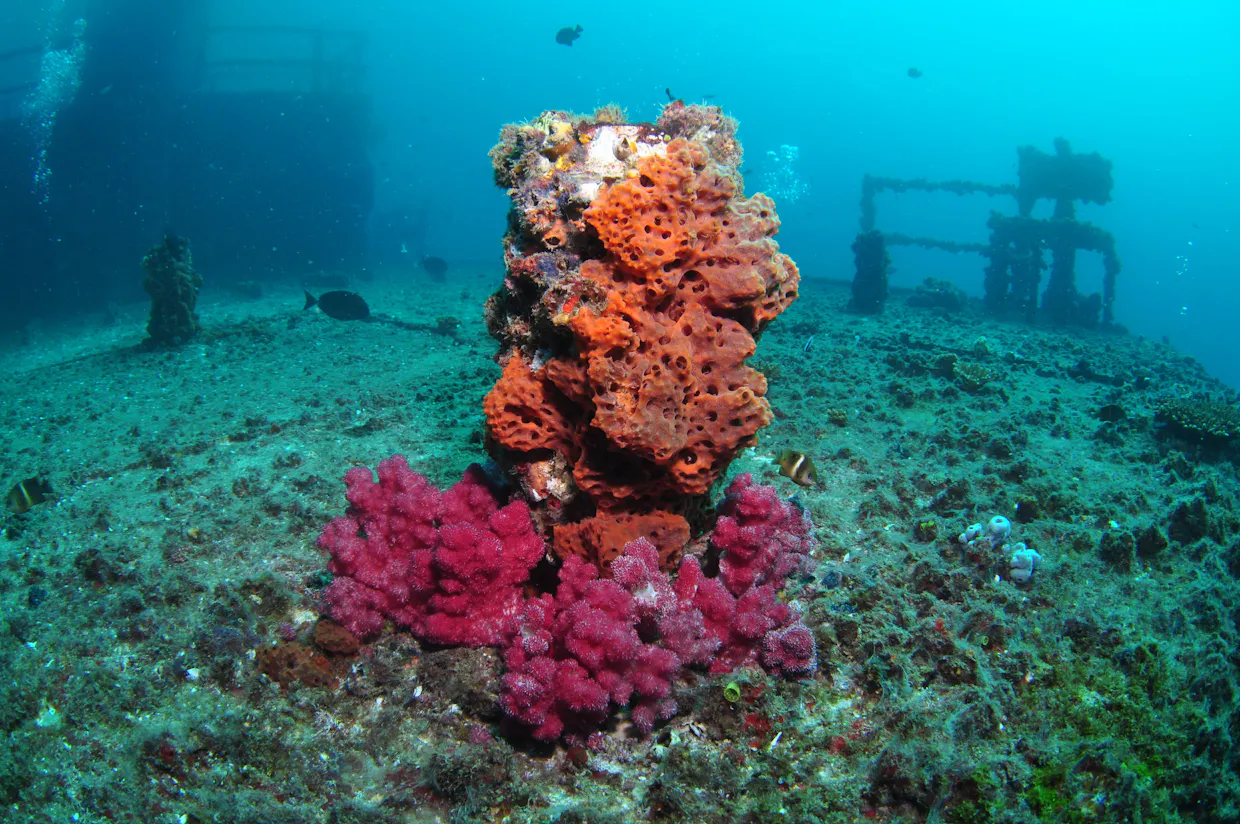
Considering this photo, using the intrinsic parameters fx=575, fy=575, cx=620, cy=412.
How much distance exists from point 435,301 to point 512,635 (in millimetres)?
18152

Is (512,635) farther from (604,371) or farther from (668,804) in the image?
(604,371)

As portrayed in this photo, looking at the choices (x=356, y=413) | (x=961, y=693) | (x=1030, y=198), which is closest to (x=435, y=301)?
(x=356, y=413)

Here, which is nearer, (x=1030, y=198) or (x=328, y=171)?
(x=1030, y=198)

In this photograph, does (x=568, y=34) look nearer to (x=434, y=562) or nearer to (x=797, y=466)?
(x=797, y=466)

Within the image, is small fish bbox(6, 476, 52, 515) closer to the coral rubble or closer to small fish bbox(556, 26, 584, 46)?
the coral rubble

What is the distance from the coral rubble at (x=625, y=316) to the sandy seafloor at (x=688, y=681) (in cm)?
127

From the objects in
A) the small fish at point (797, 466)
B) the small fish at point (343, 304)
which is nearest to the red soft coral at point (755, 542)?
the small fish at point (797, 466)

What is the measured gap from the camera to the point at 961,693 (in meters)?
3.18

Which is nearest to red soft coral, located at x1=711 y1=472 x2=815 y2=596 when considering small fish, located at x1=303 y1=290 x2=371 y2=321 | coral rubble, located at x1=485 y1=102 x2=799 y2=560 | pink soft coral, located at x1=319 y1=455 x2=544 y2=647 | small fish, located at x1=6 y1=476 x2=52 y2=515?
coral rubble, located at x1=485 y1=102 x2=799 y2=560

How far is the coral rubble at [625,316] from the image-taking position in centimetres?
319

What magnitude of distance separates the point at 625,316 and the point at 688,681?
214 cm

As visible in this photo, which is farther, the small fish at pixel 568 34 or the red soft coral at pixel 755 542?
the small fish at pixel 568 34

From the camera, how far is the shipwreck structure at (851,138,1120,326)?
22.0 m

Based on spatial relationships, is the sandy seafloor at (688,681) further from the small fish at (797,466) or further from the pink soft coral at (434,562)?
the small fish at (797,466)
